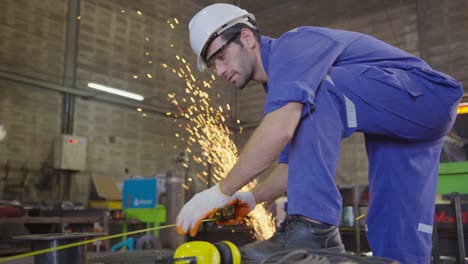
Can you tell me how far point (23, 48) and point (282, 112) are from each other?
23.0 ft

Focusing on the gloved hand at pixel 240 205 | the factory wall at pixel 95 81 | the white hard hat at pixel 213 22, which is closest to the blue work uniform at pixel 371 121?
the white hard hat at pixel 213 22

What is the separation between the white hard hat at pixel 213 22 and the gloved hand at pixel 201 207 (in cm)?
52

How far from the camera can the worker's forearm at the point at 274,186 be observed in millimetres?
1698

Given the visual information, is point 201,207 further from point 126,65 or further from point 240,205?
point 126,65

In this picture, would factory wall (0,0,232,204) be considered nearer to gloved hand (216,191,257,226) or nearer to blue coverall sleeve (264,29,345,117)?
gloved hand (216,191,257,226)

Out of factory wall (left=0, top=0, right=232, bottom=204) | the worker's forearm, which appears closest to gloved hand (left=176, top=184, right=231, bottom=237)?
the worker's forearm

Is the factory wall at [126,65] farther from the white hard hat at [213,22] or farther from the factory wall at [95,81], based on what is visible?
the white hard hat at [213,22]

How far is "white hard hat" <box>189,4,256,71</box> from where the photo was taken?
153cm

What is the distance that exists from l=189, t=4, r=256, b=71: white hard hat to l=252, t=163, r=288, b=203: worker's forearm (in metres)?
0.54

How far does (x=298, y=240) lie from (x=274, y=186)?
1.93 feet

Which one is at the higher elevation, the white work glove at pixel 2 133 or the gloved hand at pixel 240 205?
the white work glove at pixel 2 133

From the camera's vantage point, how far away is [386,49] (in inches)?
56.7

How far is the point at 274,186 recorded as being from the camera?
171 cm

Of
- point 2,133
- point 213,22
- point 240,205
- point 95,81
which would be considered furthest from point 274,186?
point 95,81
